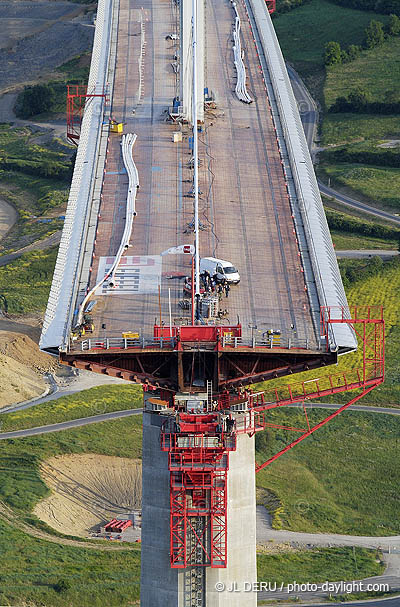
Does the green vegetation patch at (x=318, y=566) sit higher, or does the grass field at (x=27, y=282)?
the grass field at (x=27, y=282)

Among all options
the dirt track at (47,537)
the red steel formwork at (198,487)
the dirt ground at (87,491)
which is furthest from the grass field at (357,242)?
the red steel formwork at (198,487)

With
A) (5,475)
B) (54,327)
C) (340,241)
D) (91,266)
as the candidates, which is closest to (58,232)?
(340,241)

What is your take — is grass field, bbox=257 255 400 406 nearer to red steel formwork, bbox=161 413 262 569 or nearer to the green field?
the green field

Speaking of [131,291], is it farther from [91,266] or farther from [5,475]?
[5,475]

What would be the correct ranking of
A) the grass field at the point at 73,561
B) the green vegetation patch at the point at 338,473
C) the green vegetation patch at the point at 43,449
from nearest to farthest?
the grass field at the point at 73,561
the green vegetation patch at the point at 43,449
the green vegetation patch at the point at 338,473

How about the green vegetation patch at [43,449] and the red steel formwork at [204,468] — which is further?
the green vegetation patch at [43,449]

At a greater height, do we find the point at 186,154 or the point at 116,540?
the point at 186,154

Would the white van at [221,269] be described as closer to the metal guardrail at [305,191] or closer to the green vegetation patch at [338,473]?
the metal guardrail at [305,191]

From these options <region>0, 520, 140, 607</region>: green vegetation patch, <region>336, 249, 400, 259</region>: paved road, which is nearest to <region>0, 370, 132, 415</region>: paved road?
<region>0, 520, 140, 607</region>: green vegetation patch

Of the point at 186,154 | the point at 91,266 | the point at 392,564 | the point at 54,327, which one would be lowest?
the point at 392,564
